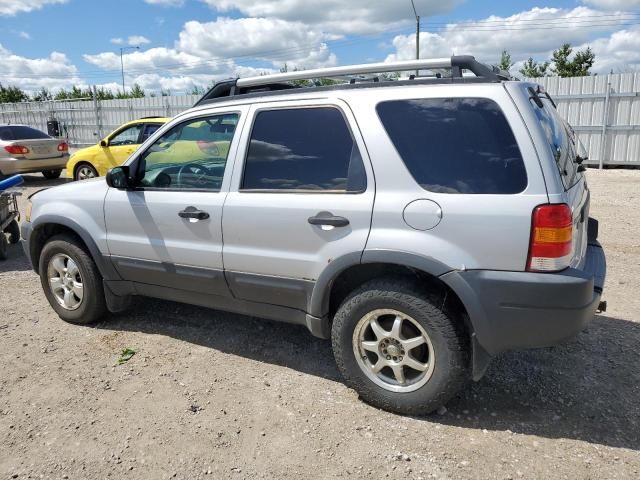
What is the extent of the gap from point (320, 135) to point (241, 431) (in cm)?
182

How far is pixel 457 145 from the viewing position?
9.03ft

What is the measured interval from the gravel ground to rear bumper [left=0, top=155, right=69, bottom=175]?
9.77 metres

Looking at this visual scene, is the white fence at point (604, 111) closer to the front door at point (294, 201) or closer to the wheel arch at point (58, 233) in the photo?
the front door at point (294, 201)

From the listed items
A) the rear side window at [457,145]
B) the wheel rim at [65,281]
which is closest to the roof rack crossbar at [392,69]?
the rear side window at [457,145]

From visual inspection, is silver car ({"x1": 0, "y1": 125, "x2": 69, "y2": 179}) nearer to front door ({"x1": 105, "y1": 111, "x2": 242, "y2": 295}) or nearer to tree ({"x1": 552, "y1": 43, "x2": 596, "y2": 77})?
front door ({"x1": 105, "y1": 111, "x2": 242, "y2": 295})

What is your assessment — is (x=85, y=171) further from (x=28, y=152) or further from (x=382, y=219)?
(x=382, y=219)

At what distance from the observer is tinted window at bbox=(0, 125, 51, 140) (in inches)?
504

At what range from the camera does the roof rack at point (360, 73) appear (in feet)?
9.66

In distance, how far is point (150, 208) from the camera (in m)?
3.80

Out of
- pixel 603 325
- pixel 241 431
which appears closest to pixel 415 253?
pixel 241 431

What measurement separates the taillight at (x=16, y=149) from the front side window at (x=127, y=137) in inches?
103

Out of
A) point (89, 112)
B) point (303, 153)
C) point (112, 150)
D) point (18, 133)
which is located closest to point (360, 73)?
point (303, 153)

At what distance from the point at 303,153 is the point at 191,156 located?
100cm

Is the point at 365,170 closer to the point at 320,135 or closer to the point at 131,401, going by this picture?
the point at 320,135
